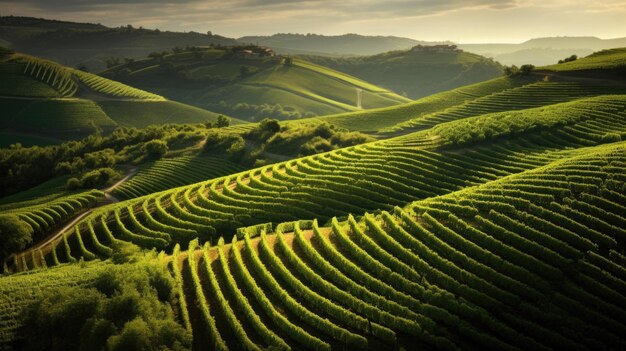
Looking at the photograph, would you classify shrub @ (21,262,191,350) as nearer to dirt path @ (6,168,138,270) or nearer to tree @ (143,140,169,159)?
dirt path @ (6,168,138,270)

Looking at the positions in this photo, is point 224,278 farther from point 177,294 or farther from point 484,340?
point 484,340

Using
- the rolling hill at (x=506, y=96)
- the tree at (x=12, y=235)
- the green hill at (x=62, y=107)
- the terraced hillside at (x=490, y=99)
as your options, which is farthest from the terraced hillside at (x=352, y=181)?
the green hill at (x=62, y=107)

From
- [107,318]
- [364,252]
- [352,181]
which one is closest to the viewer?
[107,318]

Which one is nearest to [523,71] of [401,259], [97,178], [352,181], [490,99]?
[490,99]

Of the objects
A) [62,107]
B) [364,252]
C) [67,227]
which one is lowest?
[67,227]

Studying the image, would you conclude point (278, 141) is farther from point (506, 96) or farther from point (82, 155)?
point (506, 96)

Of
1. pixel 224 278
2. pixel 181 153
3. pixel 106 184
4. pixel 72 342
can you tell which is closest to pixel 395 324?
pixel 224 278
